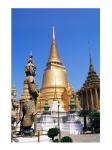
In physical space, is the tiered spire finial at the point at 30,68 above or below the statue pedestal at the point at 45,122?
above

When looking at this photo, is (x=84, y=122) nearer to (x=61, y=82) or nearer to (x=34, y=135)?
(x=61, y=82)

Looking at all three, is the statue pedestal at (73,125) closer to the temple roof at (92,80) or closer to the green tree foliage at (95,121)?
the green tree foliage at (95,121)

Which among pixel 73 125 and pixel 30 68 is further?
pixel 73 125

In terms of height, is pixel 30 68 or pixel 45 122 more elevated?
pixel 30 68

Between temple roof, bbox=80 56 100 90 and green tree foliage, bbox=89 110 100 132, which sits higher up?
temple roof, bbox=80 56 100 90

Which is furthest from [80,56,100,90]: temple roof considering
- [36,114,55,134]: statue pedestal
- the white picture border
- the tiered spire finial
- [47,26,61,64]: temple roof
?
the white picture border

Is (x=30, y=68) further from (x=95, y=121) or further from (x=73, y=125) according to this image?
(x=73, y=125)

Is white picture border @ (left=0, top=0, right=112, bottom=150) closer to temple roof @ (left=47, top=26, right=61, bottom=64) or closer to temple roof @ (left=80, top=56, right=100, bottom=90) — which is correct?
temple roof @ (left=80, top=56, right=100, bottom=90)

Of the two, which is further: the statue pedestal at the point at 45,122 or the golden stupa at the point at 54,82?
the golden stupa at the point at 54,82
